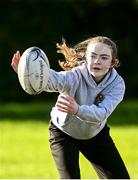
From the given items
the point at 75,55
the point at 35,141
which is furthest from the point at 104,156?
the point at 35,141

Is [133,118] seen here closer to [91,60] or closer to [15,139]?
[15,139]

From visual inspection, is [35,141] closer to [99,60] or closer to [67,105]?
[99,60]

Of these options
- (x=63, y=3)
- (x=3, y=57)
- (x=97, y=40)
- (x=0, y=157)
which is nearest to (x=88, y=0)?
(x=63, y=3)

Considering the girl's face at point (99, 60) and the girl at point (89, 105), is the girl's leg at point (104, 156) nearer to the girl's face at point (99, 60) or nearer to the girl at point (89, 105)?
the girl at point (89, 105)

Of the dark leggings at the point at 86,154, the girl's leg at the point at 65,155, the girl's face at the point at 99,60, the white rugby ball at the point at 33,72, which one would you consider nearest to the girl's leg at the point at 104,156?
the dark leggings at the point at 86,154

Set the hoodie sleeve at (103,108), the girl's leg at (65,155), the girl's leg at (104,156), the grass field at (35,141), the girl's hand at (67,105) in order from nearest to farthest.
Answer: the girl's hand at (67,105) < the hoodie sleeve at (103,108) < the girl's leg at (65,155) < the girl's leg at (104,156) < the grass field at (35,141)

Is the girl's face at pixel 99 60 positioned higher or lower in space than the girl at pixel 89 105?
higher

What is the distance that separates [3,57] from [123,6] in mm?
4565

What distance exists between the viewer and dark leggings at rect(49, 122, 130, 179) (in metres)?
6.67

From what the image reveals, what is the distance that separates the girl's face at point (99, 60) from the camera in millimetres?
6582

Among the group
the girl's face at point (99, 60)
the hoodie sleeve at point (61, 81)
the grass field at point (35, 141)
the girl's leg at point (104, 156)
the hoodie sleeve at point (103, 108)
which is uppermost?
the girl's face at point (99, 60)

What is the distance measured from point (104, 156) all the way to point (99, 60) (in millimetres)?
850

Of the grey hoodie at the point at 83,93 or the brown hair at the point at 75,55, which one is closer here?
the grey hoodie at the point at 83,93

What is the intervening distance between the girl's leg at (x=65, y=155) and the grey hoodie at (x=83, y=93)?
7 cm
